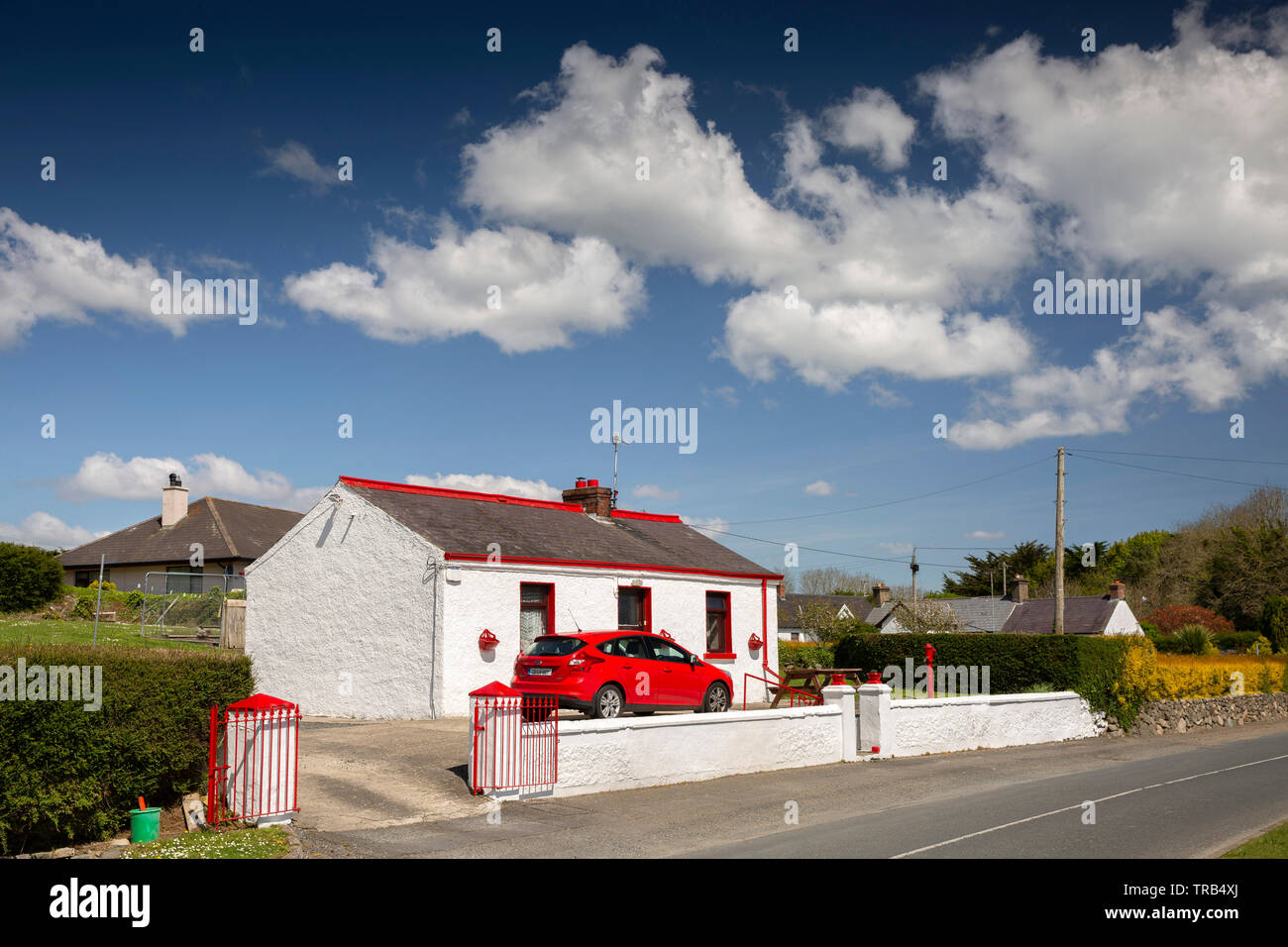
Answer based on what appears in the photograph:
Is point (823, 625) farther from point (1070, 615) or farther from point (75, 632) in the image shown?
point (75, 632)

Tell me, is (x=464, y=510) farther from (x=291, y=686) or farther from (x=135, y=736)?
(x=135, y=736)

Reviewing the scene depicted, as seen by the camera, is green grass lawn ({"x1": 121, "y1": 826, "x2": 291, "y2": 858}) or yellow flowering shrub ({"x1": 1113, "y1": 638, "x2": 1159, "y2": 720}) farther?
yellow flowering shrub ({"x1": 1113, "y1": 638, "x2": 1159, "y2": 720})

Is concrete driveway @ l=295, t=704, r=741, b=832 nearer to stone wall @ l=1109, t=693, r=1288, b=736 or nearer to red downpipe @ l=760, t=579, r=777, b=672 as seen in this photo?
red downpipe @ l=760, t=579, r=777, b=672

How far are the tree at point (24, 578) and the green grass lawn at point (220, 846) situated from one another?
2697 cm

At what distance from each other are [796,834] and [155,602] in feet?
96.5

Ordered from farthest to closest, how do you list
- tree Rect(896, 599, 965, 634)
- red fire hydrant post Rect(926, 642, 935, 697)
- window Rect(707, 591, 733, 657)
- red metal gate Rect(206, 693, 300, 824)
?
tree Rect(896, 599, 965, 634) → window Rect(707, 591, 733, 657) → red fire hydrant post Rect(926, 642, 935, 697) → red metal gate Rect(206, 693, 300, 824)

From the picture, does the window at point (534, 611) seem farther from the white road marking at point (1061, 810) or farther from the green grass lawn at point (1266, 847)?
the green grass lawn at point (1266, 847)

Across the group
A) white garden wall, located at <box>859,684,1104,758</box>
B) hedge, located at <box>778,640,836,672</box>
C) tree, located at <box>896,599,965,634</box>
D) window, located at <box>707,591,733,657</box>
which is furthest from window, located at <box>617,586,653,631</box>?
tree, located at <box>896,599,965,634</box>

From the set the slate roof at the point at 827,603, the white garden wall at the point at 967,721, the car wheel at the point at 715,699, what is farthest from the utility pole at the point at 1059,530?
the slate roof at the point at 827,603

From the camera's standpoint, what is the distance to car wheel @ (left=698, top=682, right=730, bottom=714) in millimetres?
18062

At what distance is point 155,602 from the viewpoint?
32.9 meters

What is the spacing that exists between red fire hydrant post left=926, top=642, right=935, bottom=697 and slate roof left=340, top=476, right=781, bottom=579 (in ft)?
15.6

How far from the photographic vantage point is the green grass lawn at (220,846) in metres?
8.36
